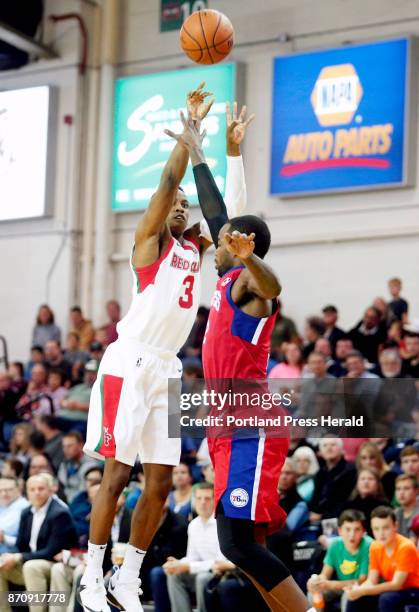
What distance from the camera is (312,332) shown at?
48.4ft

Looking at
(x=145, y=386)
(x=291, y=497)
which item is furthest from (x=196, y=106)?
(x=291, y=497)

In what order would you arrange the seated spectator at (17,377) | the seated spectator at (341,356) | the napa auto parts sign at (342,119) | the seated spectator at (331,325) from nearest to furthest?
1. the seated spectator at (341,356)
2. the seated spectator at (331,325)
3. the napa auto parts sign at (342,119)
4. the seated spectator at (17,377)

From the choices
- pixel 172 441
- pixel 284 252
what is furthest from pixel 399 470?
pixel 284 252

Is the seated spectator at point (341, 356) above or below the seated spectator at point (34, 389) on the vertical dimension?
above

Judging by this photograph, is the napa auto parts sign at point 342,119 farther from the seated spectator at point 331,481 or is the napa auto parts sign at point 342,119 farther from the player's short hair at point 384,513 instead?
the player's short hair at point 384,513

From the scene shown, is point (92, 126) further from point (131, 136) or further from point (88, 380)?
point (88, 380)

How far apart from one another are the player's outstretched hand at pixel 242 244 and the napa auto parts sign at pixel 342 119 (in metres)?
10.1

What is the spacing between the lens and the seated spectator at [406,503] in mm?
9477

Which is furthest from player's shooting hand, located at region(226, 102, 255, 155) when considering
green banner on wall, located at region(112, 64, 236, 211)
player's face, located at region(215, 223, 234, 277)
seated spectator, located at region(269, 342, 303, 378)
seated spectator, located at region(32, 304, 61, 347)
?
seated spectator, located at region(32, 304, 61, 347)

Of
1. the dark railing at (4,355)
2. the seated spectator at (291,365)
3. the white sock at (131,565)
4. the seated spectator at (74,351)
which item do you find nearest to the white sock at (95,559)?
the white sock at (131,565)

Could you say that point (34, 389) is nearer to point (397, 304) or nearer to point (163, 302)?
point (397, 304)

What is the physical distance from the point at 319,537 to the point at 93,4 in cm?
1182

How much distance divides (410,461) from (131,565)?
3845 mm

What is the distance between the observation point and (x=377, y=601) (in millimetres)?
8984
